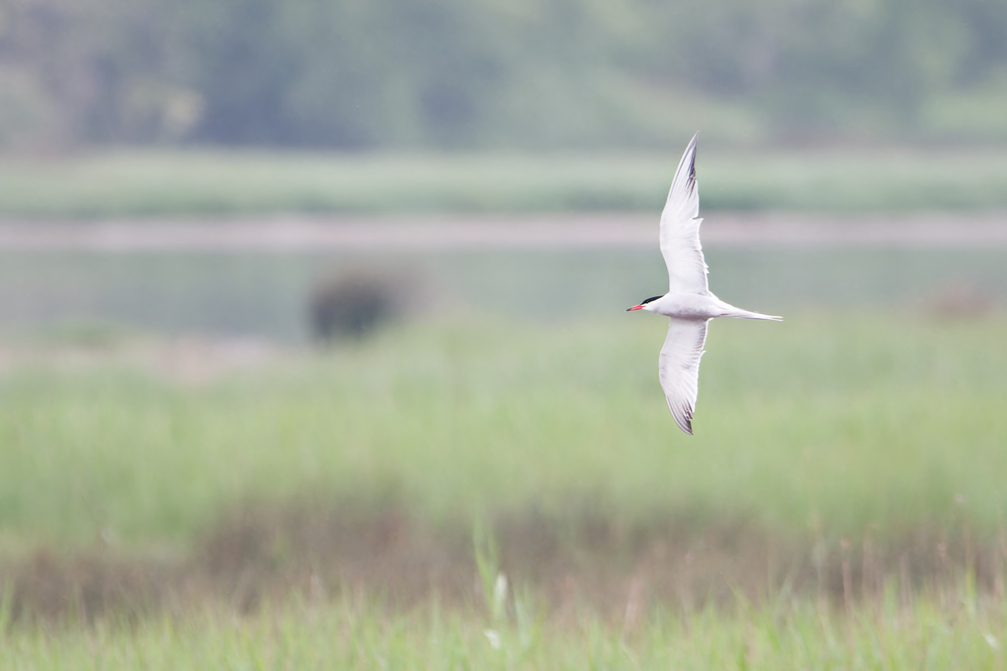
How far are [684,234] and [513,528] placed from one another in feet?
17.5

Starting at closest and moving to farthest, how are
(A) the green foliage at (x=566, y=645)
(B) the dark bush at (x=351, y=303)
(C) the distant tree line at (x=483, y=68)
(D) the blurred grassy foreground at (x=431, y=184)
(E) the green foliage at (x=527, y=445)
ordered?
(A) the green foliage at (x=566, y=645) < (E) the green foliage at (x=527, y=445) < (B) the dark bush at (x=351, y=303) < (C) the distant tree line at (x=483, y=68) < (D) the blurred grassy foreground at (x=431, y=184)

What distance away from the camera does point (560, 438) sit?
23.9 feet

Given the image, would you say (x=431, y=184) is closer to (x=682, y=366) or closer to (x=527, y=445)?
(x=527, y=445)

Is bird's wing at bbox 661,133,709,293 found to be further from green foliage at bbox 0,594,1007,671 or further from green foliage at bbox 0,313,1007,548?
green foliage at bbox 0,313,1007,548

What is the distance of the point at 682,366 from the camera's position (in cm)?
95

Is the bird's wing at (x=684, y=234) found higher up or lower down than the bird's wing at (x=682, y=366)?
higher up

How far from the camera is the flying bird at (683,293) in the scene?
90 cm

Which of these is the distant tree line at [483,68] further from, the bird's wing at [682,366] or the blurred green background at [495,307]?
the bird's wing at [682,366]

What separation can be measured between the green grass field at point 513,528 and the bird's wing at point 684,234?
2.69 m

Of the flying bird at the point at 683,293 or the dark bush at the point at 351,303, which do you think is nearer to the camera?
the flying bird at the point at 683,293

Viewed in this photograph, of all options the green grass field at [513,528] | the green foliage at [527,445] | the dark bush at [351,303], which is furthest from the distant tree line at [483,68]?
the green grass field at [513,528]

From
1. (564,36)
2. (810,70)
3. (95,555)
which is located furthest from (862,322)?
(564,36)

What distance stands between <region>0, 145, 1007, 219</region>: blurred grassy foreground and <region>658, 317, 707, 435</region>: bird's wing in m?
46.0

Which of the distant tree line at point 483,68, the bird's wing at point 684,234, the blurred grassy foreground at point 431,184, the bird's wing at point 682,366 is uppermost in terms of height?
the distant tree line at point 483,68
